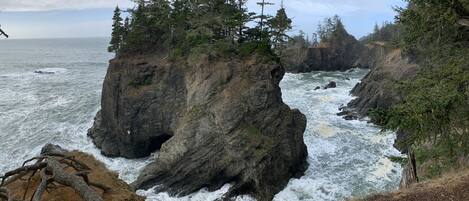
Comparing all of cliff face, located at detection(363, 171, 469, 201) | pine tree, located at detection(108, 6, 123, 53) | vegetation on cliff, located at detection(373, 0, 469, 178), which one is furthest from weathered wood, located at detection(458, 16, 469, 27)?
pine tree, located at detection(108, 6, 123, 53)

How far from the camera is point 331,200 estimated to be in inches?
1087

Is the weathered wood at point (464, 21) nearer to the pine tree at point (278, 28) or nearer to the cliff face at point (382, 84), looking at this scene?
the pine tree at point (278, 28)

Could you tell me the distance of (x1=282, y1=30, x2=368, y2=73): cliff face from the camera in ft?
295

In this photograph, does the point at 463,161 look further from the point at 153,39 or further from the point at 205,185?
the point at 153,39

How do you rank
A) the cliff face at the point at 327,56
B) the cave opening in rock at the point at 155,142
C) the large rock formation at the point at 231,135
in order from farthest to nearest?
1. the cliff face at the point at 327,56
2. the cave opening in rock at the point at 155,142
3. the large rock formation at the point at 231,135

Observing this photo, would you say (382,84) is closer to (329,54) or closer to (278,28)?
(278,28)

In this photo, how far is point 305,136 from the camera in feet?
129

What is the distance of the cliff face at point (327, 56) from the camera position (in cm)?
9006

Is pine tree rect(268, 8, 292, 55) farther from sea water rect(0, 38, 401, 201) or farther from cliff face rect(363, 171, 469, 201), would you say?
cliff face rect(363, 171, 469, 201)

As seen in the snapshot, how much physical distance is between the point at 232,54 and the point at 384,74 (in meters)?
29.6

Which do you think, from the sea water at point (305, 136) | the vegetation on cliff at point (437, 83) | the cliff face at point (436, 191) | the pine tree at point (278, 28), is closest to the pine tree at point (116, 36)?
the sea water at point (305, 136)

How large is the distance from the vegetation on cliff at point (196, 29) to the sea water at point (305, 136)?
9070 millimetres

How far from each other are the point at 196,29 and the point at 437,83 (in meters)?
25.6

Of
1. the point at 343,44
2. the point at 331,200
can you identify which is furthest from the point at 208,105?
the point at 343,44
